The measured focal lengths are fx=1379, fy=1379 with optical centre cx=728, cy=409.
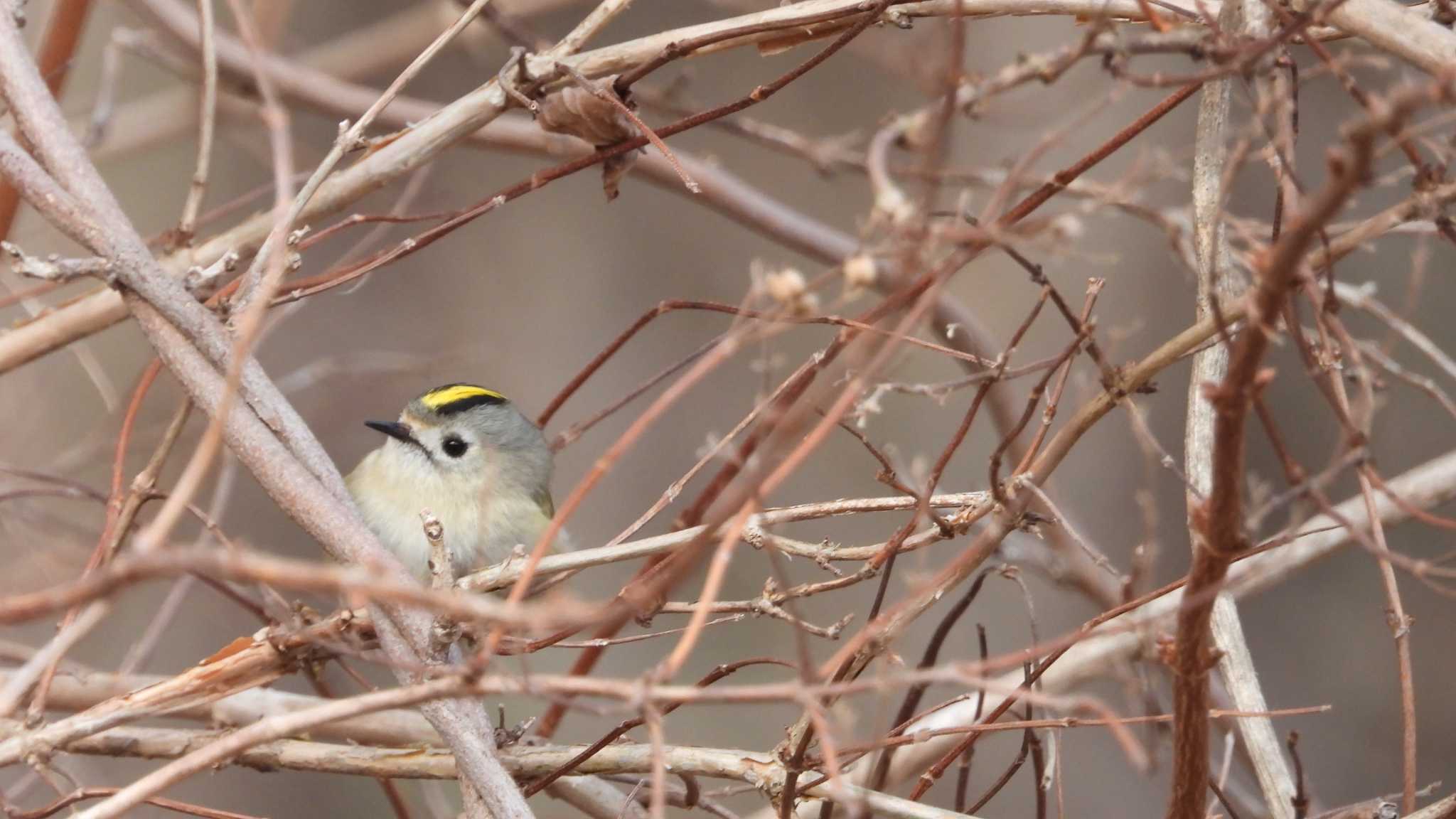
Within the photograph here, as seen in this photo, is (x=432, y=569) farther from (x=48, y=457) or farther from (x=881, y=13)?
(x=48, y=457)

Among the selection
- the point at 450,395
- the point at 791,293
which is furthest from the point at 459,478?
the point at 791,293

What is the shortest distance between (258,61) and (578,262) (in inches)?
158

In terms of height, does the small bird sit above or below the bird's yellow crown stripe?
below

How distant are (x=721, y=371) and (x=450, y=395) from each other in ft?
7.09

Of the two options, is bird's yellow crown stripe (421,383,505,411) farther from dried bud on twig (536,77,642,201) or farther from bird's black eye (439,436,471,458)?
dried bud on twig (536,77,642,201)

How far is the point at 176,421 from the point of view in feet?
5.83

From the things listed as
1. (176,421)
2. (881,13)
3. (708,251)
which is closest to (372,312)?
(708,251)

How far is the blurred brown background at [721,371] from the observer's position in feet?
12.9

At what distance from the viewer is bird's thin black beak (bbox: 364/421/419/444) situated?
110 inches

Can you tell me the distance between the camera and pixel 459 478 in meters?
2.84

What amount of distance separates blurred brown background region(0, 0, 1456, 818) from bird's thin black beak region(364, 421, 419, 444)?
0.23 meters

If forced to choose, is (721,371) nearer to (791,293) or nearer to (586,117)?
(586,117)

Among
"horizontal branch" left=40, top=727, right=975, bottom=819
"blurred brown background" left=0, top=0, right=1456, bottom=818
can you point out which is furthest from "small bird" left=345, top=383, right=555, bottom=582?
Result: "horizontal branch" left=40, top=727, right=975, bottom=819

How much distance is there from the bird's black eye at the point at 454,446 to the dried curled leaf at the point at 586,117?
3.52ft
